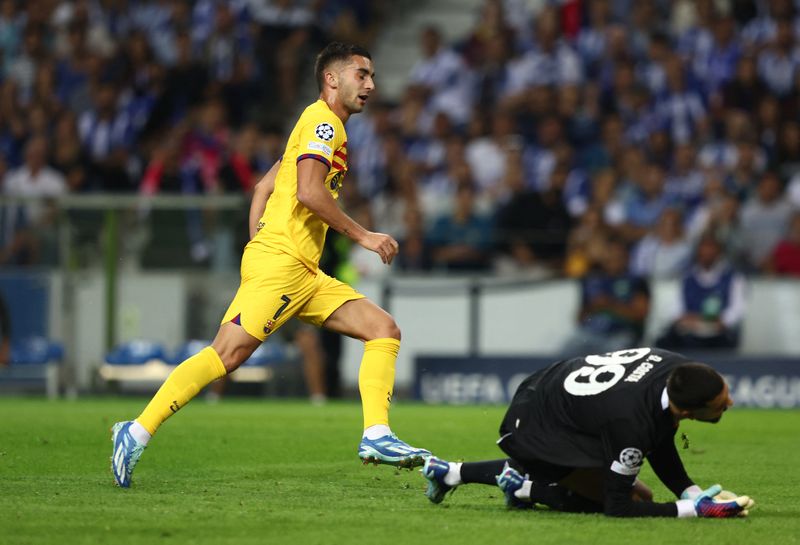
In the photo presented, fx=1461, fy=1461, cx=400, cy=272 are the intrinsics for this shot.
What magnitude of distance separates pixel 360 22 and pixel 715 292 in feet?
29.2

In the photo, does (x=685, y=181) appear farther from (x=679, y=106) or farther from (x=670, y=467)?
(x=670, y=467)

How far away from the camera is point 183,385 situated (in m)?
7.82

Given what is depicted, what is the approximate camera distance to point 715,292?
1628cm

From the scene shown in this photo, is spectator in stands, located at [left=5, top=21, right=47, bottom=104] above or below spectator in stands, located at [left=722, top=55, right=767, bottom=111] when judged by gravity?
above

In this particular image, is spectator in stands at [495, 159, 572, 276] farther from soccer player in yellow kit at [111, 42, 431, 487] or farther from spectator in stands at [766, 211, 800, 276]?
soccer player in yellow kit at [111, 42, 431, 487]

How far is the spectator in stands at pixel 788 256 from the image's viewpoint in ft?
54.2

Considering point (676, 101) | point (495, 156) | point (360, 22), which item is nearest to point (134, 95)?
point (360, 22)

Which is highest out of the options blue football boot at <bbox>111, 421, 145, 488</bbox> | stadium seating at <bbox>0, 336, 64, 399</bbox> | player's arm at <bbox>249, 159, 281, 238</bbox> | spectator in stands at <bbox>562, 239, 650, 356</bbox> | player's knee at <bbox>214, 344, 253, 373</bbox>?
player's arm at <bbox>249, 159, 281, 238</bbox>

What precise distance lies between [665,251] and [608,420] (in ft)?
35.2

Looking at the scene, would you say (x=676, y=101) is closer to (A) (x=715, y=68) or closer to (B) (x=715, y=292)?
(A) (x=715, y=68)

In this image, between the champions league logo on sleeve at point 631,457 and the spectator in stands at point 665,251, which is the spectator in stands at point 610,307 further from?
the champions league logo on sleeve at point 631,457

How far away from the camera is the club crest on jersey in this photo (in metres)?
7.93

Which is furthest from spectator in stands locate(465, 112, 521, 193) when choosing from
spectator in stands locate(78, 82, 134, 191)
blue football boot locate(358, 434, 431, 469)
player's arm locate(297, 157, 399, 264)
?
blue football boot locate(358, 434, 431, 469)

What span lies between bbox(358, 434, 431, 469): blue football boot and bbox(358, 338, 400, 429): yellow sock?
176 millimetres
